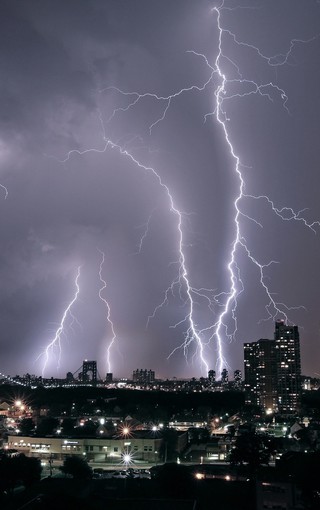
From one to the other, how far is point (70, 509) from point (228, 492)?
19.8ft

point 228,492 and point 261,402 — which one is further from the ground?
point 261,402

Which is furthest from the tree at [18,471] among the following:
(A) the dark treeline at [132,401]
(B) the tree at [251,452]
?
(A) the dark treeline at [132,401]

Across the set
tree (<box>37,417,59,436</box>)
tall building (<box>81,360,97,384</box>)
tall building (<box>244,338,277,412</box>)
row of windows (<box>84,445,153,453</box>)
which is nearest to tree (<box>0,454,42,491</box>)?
row of windows (<box>84,445,153,453</box>)

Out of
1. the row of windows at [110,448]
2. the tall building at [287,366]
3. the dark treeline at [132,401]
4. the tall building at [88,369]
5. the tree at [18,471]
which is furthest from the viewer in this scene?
the tall building at [88,369]

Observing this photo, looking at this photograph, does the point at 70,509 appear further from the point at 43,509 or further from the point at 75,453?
the point at 75,453

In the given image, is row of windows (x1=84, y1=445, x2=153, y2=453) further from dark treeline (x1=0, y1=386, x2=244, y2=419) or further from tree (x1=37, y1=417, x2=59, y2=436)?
dark treeline (x1=0, y1=386, x2=244, y2=419)

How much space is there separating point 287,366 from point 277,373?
1.48 meters

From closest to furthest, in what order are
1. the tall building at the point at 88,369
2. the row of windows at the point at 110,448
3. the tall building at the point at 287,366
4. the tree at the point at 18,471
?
1. the tree at the point at 18,471
2. the row of windows at the point at 110,448
3. the tall building at the point at 287,366
4. the tall building at the point at 88,369

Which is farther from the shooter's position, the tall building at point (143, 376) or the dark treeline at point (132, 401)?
the tall building at point (143, 376)

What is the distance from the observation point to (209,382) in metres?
103

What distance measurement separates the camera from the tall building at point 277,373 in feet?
186

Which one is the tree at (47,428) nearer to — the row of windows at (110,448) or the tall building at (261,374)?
the row of windows at (110,448)

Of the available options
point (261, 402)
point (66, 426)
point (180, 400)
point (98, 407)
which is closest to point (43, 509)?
point (66, 426)

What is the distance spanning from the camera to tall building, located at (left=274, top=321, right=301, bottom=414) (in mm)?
56431
